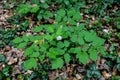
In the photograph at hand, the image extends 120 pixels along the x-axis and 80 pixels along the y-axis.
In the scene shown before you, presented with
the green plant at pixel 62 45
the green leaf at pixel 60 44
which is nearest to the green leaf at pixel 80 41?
the green plant at pixel 62 45

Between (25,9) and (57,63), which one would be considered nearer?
(57,63)

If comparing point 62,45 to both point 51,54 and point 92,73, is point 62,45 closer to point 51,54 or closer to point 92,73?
point 51,54

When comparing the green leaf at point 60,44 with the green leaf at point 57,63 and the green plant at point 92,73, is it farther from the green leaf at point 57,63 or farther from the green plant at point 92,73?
the green plant at point 92,73

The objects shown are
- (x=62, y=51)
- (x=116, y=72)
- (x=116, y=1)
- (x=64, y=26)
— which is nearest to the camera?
(x=62, y=51)

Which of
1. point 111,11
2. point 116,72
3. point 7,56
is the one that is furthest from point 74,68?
point 111,11

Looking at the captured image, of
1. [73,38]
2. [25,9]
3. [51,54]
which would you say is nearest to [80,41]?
[73,38]

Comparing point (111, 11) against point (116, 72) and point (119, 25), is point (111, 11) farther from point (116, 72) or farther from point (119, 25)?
point (116, 72)

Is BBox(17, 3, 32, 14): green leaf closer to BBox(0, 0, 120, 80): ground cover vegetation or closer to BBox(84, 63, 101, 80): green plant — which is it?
BBox(0, 0, 120, 80): ground cover vegetation

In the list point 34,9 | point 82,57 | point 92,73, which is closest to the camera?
point 82,57

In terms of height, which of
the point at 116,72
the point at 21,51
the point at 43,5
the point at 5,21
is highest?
the point at 43,5
